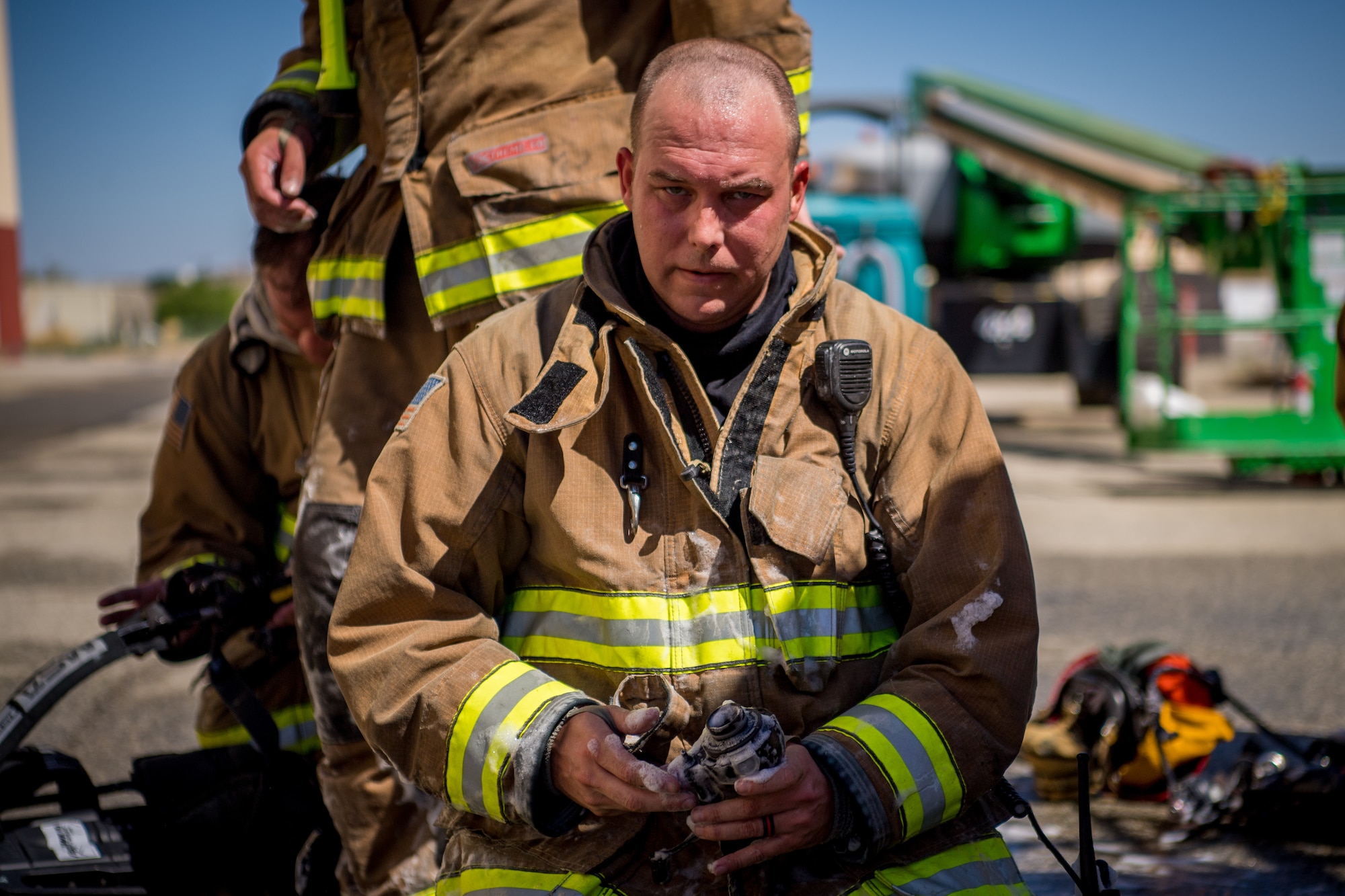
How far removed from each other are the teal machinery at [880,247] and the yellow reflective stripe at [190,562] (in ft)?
19.6

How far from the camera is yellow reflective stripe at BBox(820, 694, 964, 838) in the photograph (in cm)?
170

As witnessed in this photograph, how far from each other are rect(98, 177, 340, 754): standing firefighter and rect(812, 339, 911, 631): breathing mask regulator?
5.04ft

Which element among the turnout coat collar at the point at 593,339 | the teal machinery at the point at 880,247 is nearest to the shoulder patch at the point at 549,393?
the turnout coat collar at the point at 593,339

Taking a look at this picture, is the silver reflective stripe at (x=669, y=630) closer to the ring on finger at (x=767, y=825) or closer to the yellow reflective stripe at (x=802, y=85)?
the ring on finger at (x=767, y=825)

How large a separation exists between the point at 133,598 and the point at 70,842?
0.59m

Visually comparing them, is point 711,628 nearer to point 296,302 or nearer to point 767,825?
point 767,825

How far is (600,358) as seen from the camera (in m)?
1.95

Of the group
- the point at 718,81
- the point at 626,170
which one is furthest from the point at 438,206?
the point at 718,81

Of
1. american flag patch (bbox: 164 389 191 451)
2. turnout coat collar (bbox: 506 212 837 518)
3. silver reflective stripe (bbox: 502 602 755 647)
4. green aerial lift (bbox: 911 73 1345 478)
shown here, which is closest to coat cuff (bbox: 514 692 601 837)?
silver reflective stripe (bbox: 502 602 755 647)

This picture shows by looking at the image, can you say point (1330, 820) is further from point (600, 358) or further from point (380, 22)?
point (380, 22)

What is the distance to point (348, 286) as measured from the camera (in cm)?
260

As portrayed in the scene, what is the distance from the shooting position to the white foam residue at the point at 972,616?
5.84 ft

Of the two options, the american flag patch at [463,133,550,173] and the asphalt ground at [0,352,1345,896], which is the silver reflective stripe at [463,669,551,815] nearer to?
the american flag patch at [463,133,550,173]

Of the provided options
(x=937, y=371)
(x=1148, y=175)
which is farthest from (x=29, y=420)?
(x=937, y=371)
